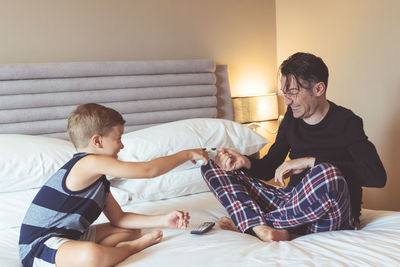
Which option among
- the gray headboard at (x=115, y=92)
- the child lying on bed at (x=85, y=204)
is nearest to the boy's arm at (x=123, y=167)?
the child lying on bed at (x=85, y=204)

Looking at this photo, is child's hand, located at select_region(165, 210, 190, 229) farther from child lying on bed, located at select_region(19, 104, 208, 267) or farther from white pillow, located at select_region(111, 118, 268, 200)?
white pillow, located at select_region(111, 118, 268, 200)

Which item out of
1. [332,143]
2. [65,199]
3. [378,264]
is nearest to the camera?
[378,264]

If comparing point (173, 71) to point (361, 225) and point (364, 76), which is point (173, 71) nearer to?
point (364, 76)

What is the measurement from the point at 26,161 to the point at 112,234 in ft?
2.22

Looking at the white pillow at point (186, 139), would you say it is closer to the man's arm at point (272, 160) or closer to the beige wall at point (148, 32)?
the man's arm at point (272, 160)

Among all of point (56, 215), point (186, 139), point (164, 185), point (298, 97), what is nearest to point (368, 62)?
point (298, 97)

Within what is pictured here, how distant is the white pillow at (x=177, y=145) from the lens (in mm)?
2033

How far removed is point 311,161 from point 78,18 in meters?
1.77

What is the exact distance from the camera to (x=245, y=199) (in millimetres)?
1589

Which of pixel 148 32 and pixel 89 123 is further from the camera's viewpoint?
pixel 148 32

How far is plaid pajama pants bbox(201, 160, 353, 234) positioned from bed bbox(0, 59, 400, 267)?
0.07m

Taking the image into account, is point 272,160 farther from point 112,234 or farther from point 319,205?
point 112,234

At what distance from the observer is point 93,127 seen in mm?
1389

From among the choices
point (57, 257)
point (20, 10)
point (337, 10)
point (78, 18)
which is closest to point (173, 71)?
point (78, 18)
